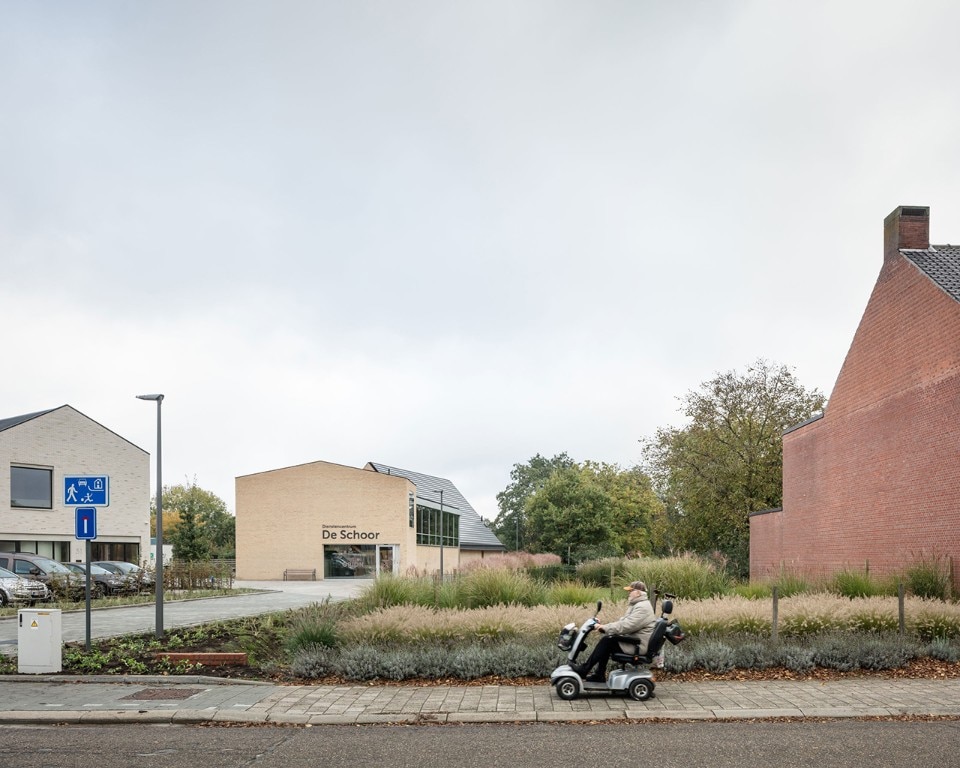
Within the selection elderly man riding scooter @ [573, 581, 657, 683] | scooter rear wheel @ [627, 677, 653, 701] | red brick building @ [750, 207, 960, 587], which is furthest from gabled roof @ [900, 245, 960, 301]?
scooter rear wheel @ [627, 677, 653, 701]

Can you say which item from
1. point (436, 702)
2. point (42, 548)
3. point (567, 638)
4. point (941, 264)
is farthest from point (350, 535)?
point (567, 638)

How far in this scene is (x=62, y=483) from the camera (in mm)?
43750

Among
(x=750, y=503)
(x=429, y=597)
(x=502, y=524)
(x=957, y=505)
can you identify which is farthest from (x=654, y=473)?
(x=502, y=524)

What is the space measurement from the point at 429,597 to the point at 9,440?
32419 millimetres

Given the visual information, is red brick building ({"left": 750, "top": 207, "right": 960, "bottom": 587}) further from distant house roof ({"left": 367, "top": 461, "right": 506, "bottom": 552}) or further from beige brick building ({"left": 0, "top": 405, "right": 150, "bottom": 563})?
distant house roof ({"left": 367, "top": 461, "right": 506, "bottom": 552})

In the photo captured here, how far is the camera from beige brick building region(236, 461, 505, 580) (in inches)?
2167

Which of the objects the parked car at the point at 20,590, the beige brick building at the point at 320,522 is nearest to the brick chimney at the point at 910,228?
the parked car at the point at 20,590

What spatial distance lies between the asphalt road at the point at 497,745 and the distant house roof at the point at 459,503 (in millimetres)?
56340

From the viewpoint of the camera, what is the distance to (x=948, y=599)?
16578 mm

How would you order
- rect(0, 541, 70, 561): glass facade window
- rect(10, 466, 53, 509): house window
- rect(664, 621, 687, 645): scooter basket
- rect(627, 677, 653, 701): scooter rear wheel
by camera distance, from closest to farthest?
1. rect(627, 677, 653, 701): scooter rear wheel
2. rect(664, 621, 687, 645): scooter basket
3. rect(0, 541, 70, 561): glass facade window
4. rect(10, 466, 53, 509): house window

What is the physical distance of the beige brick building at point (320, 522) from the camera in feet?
181

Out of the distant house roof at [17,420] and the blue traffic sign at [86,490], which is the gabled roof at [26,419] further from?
the blue traffic sign at [86,490]

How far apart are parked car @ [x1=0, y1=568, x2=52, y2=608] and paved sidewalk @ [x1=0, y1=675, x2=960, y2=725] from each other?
1730cm

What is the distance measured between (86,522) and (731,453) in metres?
33.0
